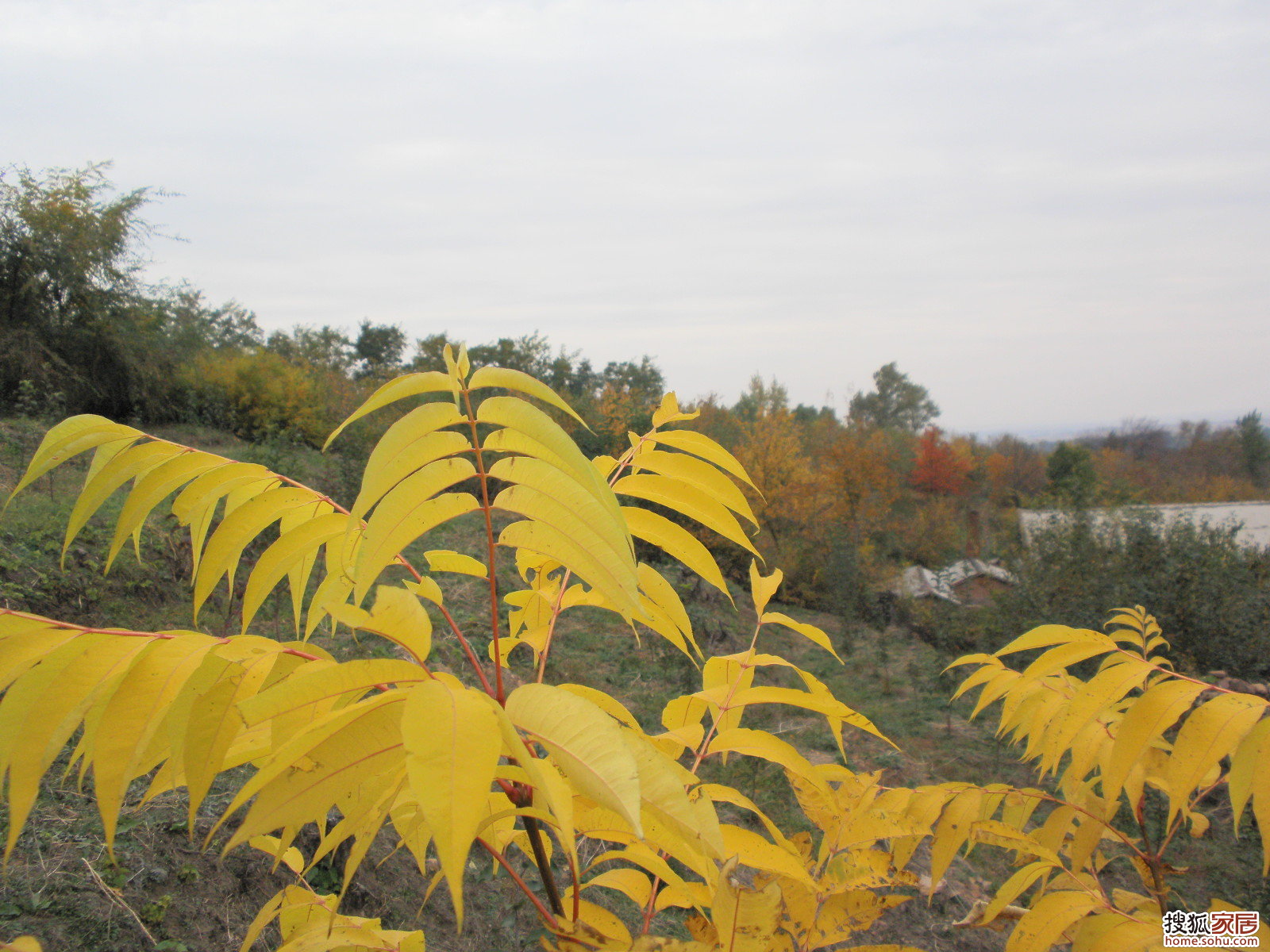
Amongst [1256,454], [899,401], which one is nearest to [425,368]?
[1256,454]

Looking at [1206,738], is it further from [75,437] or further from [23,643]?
[75,437]

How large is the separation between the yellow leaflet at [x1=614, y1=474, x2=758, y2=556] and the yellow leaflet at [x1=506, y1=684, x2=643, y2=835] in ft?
1.36

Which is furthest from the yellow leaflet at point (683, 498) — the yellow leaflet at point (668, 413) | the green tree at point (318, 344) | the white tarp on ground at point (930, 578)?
the green tree at point (318, 344)

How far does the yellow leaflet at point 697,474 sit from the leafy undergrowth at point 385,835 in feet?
2.34

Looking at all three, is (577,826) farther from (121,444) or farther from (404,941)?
(121,444)

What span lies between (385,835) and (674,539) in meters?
3.57

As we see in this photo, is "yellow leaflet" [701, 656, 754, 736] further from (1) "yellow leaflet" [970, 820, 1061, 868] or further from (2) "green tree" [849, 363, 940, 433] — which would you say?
(2) "green tree" [849, 363, 940, 433]

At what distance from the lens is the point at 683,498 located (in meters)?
1.04

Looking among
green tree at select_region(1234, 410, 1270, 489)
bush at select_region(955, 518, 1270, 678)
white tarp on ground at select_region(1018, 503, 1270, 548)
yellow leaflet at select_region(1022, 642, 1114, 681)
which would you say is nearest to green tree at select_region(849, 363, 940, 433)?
green tree at select_region(1234, 410, 1270, 489)

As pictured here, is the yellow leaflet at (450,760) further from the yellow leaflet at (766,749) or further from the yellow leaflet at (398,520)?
the yellow leaflet at (766,749)

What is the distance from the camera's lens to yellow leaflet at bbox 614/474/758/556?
0.99 m

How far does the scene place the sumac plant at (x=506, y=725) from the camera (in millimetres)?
562

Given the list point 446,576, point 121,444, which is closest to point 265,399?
point 446,576

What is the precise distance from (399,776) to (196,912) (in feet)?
8.48
